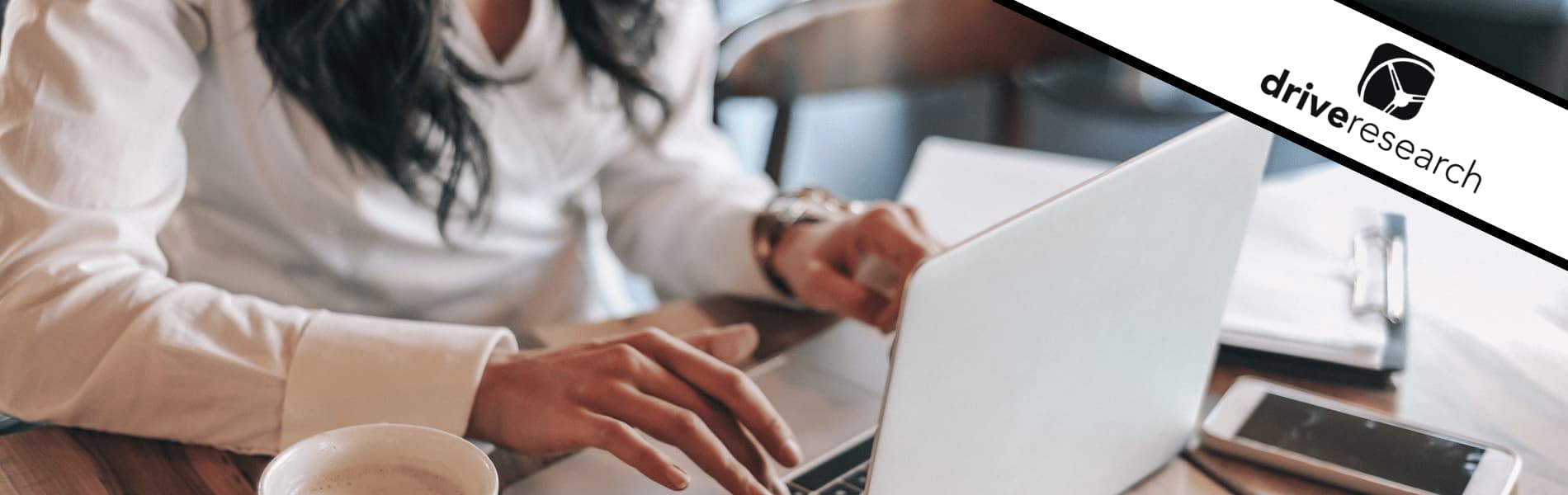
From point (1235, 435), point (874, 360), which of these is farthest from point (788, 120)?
point (1235, 435)

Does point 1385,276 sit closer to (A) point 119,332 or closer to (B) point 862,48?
(B) point 862,48

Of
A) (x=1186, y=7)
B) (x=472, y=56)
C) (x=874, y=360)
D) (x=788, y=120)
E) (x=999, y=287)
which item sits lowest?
(x=788, y=120)

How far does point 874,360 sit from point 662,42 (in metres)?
0.44

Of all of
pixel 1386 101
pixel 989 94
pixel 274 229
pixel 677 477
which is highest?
pixel 1386 101

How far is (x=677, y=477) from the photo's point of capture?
62 centimetres

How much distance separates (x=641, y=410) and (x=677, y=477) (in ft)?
0.18

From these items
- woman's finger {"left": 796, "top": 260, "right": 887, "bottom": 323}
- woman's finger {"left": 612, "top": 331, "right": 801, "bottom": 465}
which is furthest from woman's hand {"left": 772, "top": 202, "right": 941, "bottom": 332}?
woman's finger {"left": 612, "top": 331, "right": 801, "bottom": 465}

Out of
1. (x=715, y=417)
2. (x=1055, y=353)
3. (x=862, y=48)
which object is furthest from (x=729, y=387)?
(x=862, y=48)

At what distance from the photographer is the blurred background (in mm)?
1486

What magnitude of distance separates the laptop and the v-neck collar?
0.37m

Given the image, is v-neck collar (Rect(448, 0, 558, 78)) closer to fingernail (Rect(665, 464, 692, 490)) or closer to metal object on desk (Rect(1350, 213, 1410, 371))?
fingernail (Rect(665, 464, 692, 490))

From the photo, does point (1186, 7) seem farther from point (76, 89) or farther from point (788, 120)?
point (788, 120)

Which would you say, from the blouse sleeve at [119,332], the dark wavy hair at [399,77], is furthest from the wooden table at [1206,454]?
the dark wavy hair at [399,77]

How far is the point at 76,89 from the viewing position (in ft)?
2.38
